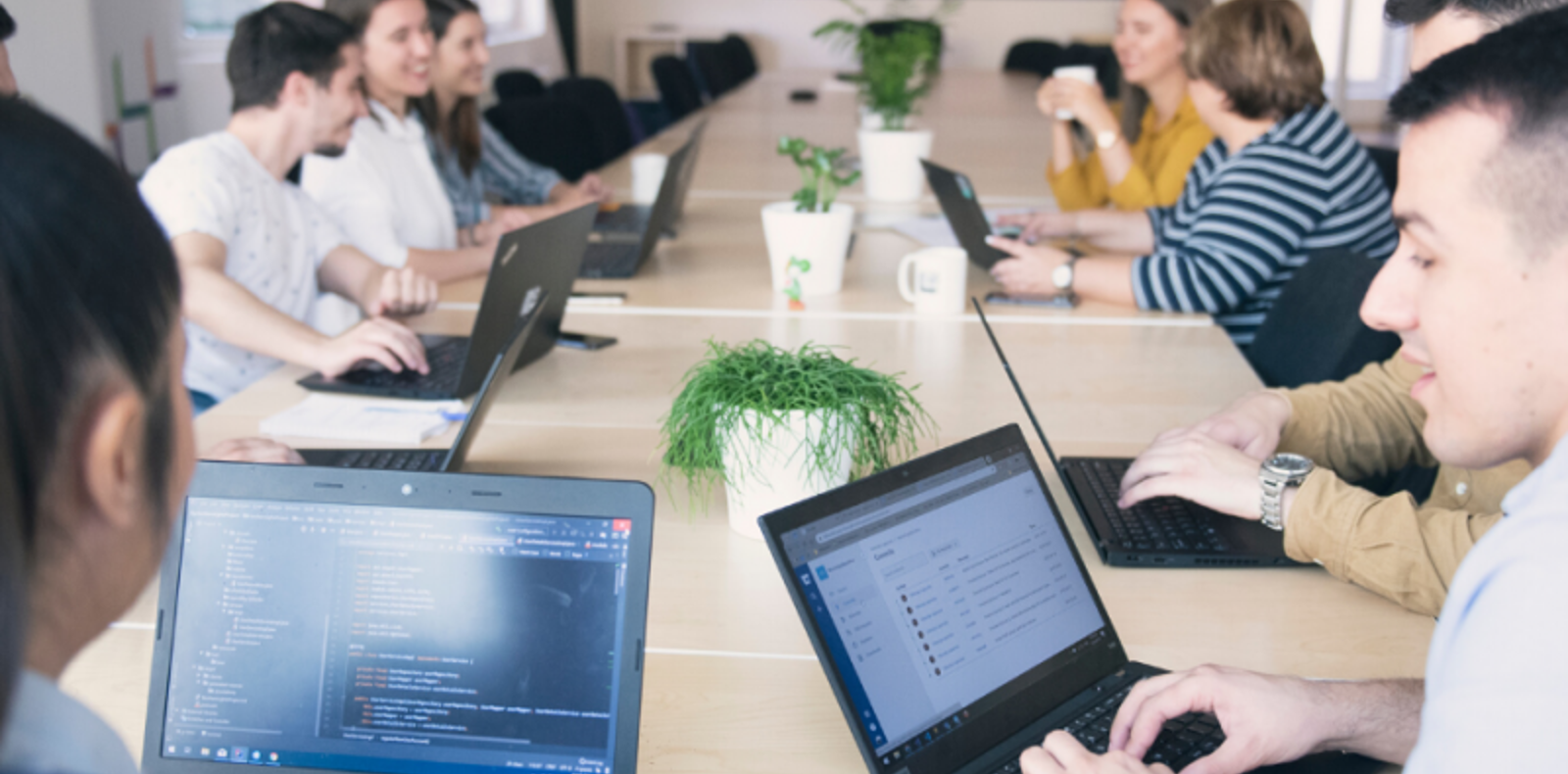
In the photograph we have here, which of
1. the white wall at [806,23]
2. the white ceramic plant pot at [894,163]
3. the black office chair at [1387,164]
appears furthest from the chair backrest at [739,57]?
the black office chair at [1387,164]

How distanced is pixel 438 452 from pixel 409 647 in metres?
0.62

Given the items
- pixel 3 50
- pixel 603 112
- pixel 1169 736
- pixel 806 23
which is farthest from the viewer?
pixel 806 23

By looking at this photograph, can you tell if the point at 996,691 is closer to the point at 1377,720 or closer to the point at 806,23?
the point at 1377,720

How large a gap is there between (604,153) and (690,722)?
13.6ft

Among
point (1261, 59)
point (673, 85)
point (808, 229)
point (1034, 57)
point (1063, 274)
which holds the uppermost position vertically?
point (1261, 59)

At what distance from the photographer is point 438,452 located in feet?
4.78

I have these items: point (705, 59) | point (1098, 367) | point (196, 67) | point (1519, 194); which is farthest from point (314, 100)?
point (705, 59)

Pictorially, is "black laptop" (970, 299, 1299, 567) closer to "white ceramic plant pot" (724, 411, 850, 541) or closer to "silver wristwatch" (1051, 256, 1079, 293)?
"white ceramic plant pot" (724, 411, 850, 541)

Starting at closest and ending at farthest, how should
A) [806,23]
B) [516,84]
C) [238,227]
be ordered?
1. [238,227]
2. [516,84]
3. [806,23]

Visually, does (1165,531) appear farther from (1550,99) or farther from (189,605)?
(189,605)

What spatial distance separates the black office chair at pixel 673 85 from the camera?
6188mm

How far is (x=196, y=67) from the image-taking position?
4.32 metres

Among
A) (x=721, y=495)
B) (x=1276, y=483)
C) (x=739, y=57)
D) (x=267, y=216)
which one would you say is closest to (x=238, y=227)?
(x=267, y=216)

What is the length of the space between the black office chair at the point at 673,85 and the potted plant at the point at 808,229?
158 inches
